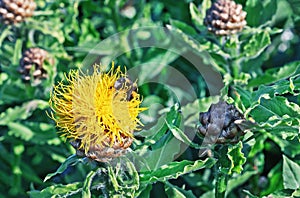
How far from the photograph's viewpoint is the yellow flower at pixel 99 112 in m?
2.71

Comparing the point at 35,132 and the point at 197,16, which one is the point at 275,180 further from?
the point at 35,132

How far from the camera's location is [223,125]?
107 inches

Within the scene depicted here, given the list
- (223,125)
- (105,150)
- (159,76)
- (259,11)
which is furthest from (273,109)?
(159,76)

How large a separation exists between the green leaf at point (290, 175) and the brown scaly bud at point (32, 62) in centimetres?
167

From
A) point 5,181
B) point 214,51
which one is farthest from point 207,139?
point 5,181

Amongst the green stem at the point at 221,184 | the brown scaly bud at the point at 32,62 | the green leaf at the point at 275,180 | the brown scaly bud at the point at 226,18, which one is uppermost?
the brown scaly bud at the point at 226,18

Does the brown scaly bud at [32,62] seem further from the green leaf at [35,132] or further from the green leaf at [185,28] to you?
the green leaf at [185,28]

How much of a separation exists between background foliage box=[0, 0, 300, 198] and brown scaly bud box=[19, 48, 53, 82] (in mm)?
72

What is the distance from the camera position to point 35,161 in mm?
4180

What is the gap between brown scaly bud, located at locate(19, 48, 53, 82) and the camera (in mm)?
3896

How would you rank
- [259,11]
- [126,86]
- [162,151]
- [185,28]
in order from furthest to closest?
[259,11] < [185,28] < [162,151] < [126,86]

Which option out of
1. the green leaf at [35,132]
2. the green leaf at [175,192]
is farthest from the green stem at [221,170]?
the green leaf at [35,132]

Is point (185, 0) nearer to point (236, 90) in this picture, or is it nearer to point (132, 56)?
point (132, 56)

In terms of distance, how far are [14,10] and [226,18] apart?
137cm
